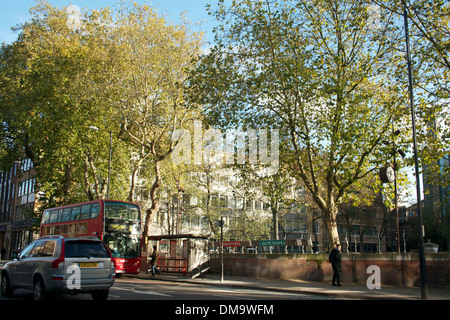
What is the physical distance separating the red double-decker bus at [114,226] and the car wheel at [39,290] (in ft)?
37.9

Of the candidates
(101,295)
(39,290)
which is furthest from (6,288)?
(101,295)

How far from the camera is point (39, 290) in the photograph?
11273mm

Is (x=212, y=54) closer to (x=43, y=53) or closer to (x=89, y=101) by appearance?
(x=89, y=101)

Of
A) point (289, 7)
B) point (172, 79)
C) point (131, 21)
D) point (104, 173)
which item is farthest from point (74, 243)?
point (104, 173)

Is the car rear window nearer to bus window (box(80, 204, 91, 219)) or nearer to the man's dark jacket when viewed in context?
the man's dark jacket

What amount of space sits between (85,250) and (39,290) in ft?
4.84

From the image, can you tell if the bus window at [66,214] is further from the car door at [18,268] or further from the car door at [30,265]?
the car door at [30,265]

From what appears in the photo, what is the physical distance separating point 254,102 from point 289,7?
15.1 ft

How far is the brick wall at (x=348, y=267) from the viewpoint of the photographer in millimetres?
16547

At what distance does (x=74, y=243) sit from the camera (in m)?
11.5

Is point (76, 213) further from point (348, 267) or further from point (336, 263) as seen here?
point (348, 267)

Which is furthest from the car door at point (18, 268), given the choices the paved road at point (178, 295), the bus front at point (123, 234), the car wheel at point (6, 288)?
the bus front at point (123, 234)
